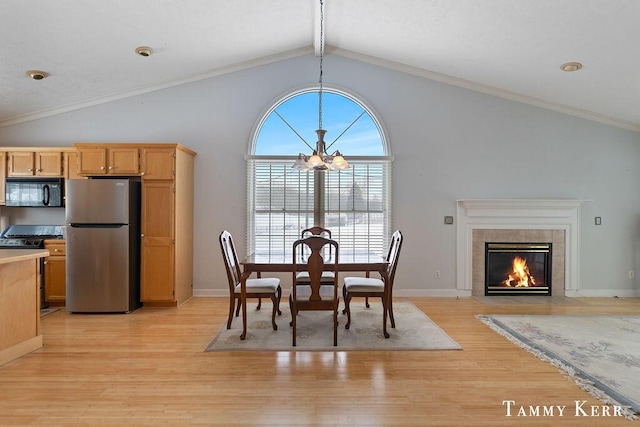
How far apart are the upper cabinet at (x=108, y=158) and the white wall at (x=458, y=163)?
41.3 inches

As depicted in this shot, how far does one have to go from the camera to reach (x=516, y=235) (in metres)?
4.98

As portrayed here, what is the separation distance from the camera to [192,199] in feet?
16.1

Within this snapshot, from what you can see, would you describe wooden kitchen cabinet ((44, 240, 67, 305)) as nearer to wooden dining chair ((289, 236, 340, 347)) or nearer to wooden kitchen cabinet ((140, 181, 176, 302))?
wooden kitchen cabinet ((140, 181, 176, 302))

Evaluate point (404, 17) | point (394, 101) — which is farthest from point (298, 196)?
point (404, 17)

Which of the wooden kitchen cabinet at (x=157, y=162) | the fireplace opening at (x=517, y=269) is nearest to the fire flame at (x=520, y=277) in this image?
the fireplace opening at (x=517, y=269)

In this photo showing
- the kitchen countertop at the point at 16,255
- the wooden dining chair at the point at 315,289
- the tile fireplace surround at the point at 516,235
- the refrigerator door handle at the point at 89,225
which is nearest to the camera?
the kitchen countertop at the point at 16,255

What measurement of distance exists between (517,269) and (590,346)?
202cm

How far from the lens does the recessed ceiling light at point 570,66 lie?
3842 millimetres

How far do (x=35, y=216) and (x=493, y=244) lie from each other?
6.41 meters

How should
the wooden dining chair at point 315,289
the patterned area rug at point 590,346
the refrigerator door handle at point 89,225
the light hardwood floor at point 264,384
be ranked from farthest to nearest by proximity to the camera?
the refrigerator door handle at point 89,225, the wooden dining chair at point 315,289, the patterned area rug at point 590,346, the light hardwood floor at point 264,384

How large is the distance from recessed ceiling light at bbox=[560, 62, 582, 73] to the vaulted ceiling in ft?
0.19

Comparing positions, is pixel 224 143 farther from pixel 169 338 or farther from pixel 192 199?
pixel 169 338

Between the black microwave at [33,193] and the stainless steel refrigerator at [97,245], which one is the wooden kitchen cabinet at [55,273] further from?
the black microwave at [33,193]

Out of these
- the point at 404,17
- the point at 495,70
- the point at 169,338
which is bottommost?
the point at 169,338
